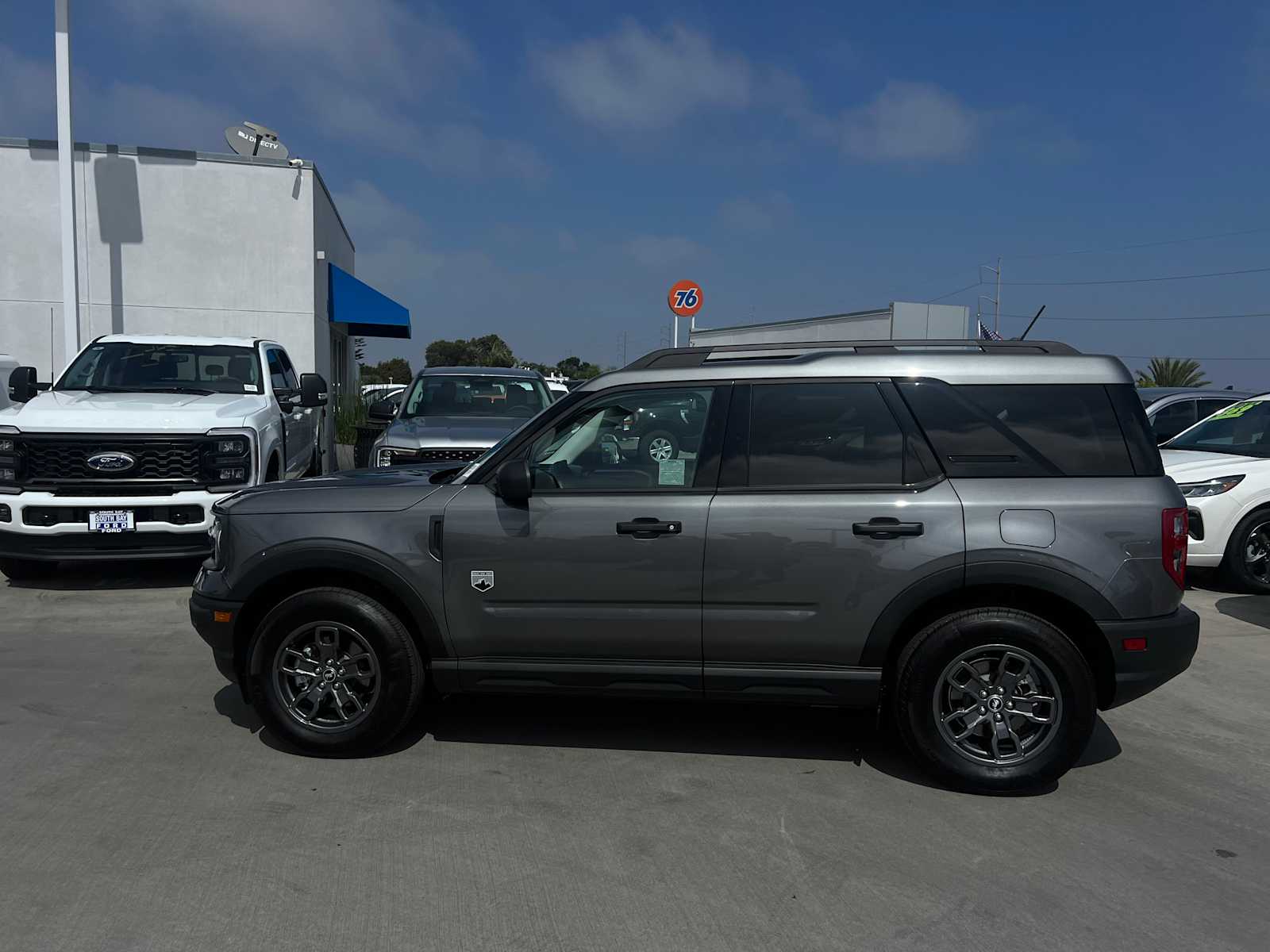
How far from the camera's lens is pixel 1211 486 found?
29.0 feet

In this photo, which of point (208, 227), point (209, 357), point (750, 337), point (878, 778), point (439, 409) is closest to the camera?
point (878, 778)

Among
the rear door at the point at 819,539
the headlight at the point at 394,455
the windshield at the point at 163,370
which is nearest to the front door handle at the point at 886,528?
the rear door at the point at 819,539

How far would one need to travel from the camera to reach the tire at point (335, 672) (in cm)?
465

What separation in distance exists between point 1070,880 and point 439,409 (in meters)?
8.54

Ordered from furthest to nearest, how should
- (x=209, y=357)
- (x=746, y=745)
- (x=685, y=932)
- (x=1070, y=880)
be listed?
1. (x=209, y=357)
2. (x=746, y=745)
3. (x=1070, y=880)
4. (x=685, y=932)

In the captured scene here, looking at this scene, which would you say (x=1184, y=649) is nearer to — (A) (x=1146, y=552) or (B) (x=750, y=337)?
(A) (x=1146, y=552)

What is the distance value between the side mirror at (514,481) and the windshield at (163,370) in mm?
6197

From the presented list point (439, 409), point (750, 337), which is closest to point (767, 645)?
point (439, 409)

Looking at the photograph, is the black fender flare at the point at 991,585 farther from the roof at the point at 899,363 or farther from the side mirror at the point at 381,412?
the side mirror at the point at 381,412

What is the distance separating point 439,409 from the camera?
11.1 m

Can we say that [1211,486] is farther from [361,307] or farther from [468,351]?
[468,351]

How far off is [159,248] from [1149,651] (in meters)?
15.7

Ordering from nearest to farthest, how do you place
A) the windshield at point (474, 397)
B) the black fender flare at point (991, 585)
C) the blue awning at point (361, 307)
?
the black fender flare at point (991, 585) → the windshield at point (474, 397) → the blue awning at point (361, 307)

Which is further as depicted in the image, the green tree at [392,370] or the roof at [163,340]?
the green tree at [392,370]
